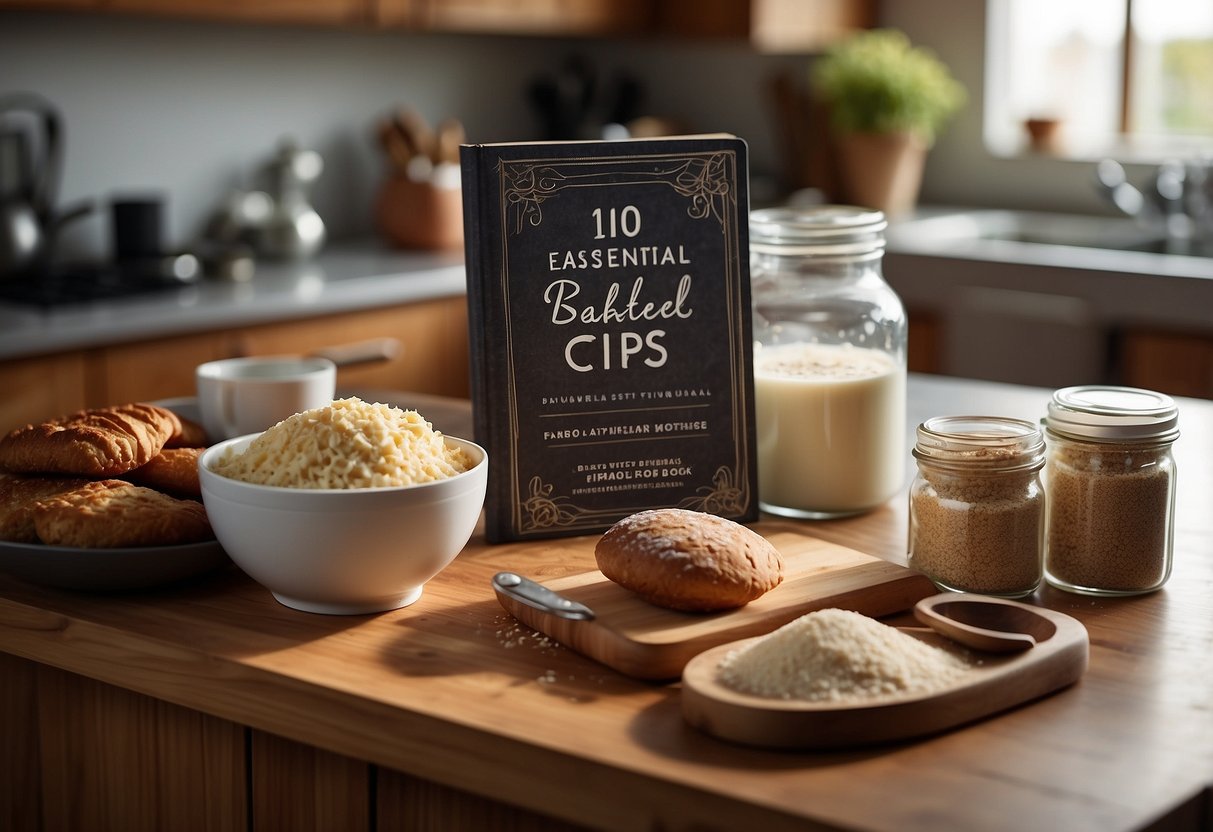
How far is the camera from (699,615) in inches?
37.3

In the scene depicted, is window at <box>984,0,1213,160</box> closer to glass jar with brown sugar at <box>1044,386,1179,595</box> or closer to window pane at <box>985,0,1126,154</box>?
window pane at <box>985,0,1126,154</box>

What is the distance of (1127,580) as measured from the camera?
107cm

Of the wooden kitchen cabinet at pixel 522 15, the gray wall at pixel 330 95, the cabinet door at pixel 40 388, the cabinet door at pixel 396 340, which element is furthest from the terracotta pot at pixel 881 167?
the cabinet door at pixel 40 388

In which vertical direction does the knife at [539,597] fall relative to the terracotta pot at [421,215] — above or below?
below

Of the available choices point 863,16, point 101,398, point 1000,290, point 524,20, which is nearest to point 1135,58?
point 863,16

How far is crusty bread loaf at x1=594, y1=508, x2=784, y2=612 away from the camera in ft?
3.07

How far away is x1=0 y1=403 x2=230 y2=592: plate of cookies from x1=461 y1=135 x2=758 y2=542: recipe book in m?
0.25

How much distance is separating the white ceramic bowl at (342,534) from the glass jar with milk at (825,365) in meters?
0.37

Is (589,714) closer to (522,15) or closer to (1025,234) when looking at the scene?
(522,15)

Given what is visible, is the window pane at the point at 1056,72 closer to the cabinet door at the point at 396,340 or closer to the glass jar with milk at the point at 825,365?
the cabinet door at the point at 396,340

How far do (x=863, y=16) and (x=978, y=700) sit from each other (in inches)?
137

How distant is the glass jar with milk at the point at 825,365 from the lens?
1.26 meters

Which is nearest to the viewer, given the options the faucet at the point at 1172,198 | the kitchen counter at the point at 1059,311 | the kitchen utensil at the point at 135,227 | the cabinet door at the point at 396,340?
the cabinet door at the point at 396,340

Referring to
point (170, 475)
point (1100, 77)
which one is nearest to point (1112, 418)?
point (170, 475)
